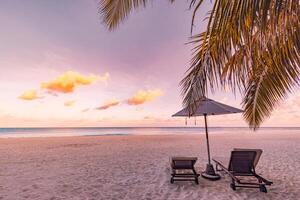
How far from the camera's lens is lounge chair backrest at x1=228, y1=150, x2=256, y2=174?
16.8 ft

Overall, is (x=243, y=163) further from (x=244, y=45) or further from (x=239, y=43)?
(x=239, y=43)

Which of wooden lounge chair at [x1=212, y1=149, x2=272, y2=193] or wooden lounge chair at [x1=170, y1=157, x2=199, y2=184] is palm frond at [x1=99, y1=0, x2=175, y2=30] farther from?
wooden lounge chair at [x1=212, y1=149, x2=272, y2=193]

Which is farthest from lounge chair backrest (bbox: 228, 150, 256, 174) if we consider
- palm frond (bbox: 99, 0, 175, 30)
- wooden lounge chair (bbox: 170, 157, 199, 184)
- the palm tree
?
palm frond (bbox: 99, 0, 175, 30)

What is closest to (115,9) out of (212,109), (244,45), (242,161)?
(244,45)

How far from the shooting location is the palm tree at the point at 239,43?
130 centimetres

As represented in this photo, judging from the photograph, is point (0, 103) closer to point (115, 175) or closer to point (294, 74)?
point (115, 175)

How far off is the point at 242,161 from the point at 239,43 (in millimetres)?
4407

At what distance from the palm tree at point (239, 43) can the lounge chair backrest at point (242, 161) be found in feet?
8.21

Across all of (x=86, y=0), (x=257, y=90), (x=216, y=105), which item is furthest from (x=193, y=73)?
(x=86, y=0)

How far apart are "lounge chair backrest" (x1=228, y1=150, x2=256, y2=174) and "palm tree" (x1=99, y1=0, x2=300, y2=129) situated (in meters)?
2.50

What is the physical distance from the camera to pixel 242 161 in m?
5.21

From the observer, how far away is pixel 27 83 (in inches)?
661

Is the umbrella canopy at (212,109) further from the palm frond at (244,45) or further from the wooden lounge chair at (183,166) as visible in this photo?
the palm frond at (244,45)

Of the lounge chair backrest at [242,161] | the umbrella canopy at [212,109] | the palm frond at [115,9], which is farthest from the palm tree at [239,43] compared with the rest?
the lounge chair backrest at [242,161]
